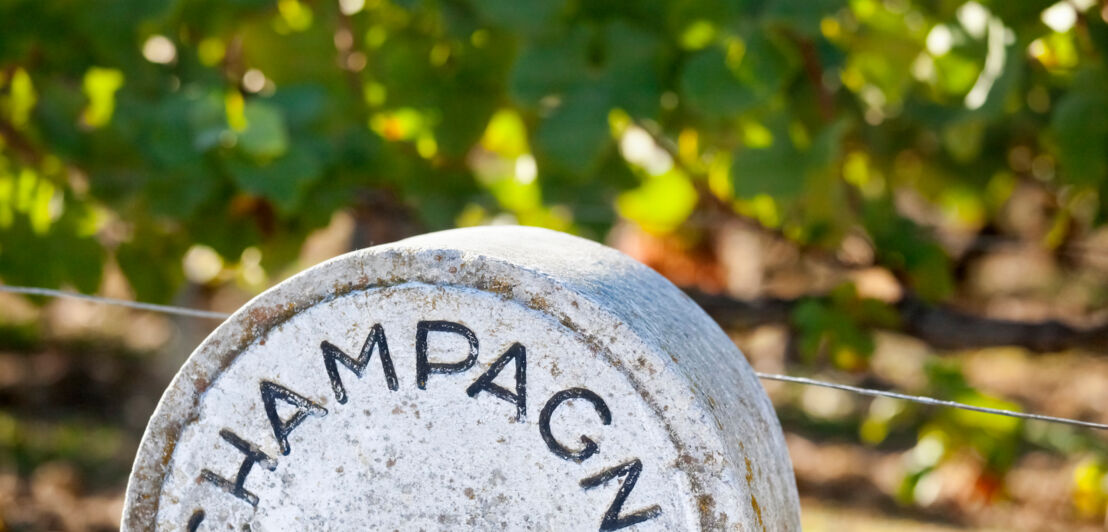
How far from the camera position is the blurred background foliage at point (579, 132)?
2037mm

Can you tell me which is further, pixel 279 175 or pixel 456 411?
pixel 279 175

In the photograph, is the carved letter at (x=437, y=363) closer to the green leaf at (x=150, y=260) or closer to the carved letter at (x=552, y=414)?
the carved letter at (x=552, y=414)

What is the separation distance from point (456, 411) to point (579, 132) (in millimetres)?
1006

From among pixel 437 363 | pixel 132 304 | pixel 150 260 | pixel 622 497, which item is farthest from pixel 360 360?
pixel 150 260

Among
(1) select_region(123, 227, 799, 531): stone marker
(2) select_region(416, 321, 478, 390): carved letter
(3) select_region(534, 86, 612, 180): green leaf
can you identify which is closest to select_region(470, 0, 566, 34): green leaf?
(3) select_region(534, 86, 612, 180): green leaf

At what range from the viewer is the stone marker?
1121 millimetres

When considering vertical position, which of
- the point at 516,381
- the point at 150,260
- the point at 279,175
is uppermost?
the point at 150,260

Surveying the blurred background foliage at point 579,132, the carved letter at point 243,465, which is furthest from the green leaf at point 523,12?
the carved letter at point 243,465

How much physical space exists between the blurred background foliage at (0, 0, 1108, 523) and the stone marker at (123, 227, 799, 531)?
849mm

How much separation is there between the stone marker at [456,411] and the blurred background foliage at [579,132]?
849 millimetres

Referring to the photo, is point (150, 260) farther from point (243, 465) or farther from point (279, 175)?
point (243, 465)

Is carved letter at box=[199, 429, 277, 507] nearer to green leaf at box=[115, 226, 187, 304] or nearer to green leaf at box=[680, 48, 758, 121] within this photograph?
green leaf at box=[680, 48, 758, 121]

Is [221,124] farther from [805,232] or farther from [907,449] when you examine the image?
[907,449]

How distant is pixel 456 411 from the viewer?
1162 mm
